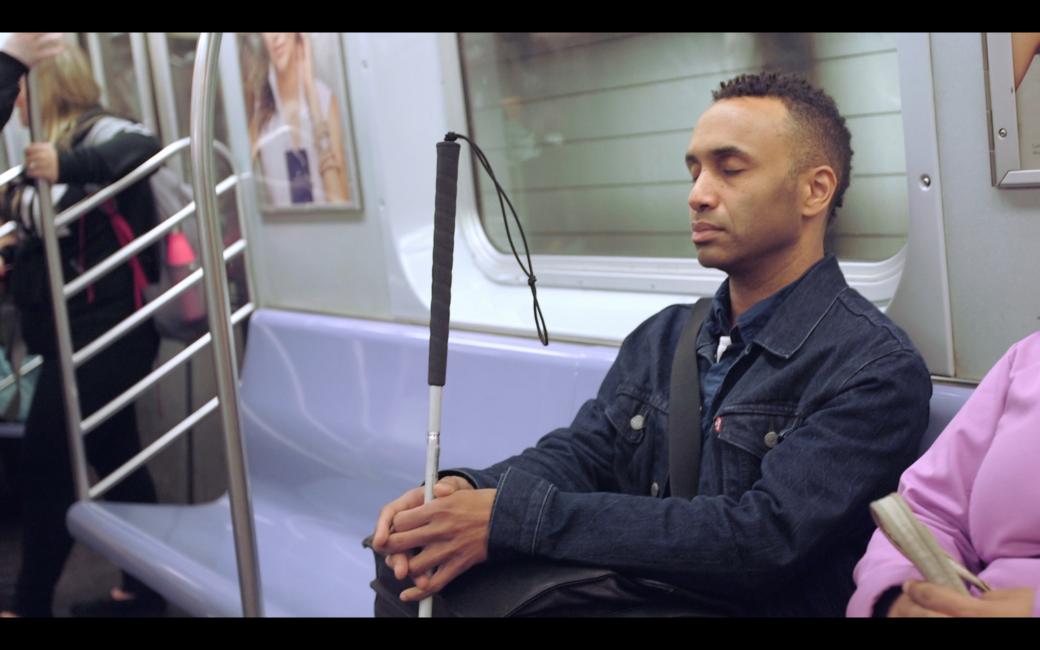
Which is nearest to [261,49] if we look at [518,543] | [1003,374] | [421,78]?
[421,78]

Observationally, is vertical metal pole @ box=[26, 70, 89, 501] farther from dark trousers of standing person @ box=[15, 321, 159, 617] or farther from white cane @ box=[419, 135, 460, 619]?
white cane @ box=[419, 135, 460, 619]

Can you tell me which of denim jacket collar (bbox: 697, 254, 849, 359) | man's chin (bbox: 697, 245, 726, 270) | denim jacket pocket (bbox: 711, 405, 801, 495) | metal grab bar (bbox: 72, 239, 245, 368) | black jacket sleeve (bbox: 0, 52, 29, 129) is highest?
black jacket sleeve (bbox: 0, 52, 29, 129)

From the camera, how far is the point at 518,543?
1.68 metres

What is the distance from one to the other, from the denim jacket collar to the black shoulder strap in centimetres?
16

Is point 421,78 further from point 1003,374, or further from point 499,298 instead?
point 1003,374

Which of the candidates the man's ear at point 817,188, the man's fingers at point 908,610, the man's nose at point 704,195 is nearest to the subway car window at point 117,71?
the man's nose at point 704,195

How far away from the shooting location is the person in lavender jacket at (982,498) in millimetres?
→ 1462

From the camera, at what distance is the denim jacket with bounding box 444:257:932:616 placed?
1.62 meters

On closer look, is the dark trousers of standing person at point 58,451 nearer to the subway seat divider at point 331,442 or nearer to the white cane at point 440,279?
the subway seat divider at point 331,442

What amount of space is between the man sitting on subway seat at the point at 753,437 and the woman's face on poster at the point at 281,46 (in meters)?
2.26

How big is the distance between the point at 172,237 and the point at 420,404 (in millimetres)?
1194

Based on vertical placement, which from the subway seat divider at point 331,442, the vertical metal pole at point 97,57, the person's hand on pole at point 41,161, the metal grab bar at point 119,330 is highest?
the vertical metal pole at point 97,57

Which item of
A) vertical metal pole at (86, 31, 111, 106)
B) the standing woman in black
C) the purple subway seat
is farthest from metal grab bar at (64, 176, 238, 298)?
vertical metal pole at (86, 31, 111, 106)
